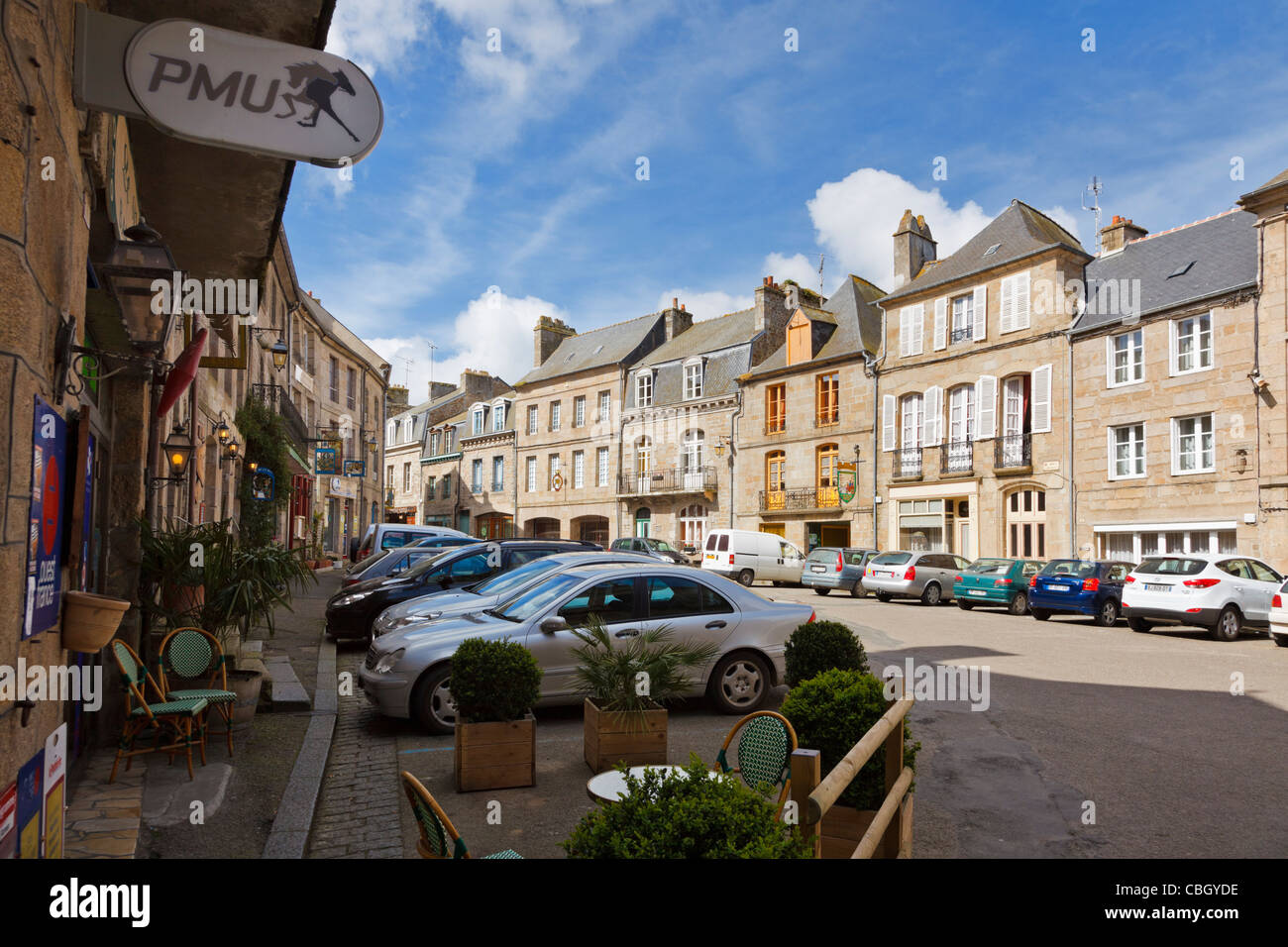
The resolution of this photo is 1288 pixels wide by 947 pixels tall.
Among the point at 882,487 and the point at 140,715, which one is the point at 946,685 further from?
the point at 882,487

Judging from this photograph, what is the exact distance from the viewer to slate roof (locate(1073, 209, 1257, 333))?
22375 mm

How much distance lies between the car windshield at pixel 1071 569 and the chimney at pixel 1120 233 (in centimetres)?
1293

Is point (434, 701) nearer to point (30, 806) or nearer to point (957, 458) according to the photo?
point (30, 806)

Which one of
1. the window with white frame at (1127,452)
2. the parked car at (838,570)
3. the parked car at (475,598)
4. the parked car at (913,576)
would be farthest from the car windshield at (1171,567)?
the parked car at (475,598)

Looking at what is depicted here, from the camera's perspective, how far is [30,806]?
3074 millimetres

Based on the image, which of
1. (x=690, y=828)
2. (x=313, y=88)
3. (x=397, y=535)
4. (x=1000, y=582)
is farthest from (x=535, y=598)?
(x=1000, y=582)

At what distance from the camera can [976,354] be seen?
28.3m

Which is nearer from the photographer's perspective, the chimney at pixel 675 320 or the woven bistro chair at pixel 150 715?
the woven bistro chair at pixel 150 715

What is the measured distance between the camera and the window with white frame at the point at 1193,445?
21.9 metres

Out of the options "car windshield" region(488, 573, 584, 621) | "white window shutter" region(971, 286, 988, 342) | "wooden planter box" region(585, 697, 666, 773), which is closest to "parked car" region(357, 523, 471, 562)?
"car windshield" region(488, 573, 584, 621)

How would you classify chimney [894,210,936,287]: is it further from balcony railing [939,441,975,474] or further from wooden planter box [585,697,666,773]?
wooden planter box [585,697,666,773]

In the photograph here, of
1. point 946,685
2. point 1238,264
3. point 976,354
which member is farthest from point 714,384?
point 946,685

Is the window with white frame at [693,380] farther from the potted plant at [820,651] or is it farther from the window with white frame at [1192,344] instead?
the potted plant at [820,651]
